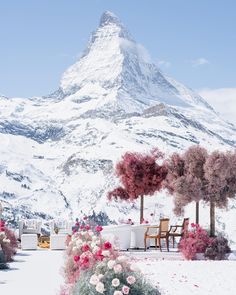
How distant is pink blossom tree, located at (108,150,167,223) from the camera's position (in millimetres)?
22188

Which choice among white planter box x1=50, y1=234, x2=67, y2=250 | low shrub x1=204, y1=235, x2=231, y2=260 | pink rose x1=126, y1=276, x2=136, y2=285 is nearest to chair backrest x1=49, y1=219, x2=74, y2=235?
white planter box x1=50, y1=234, x2=67, y2=250

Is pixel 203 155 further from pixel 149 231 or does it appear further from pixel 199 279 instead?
pixel 199 279

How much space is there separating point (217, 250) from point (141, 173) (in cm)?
783

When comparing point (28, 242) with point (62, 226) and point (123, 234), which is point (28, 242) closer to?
point (123, 234)

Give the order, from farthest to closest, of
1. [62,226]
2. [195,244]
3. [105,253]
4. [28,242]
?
1. [62,226]
2. [28,242]
3. [195,244]
4. [105,253]

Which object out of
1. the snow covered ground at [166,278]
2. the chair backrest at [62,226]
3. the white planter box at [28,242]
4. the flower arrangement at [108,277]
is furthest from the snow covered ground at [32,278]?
the chair backrest at [62,226]

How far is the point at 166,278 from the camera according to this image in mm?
10562

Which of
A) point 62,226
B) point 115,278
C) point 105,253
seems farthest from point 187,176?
point 115,278

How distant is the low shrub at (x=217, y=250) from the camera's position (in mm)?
14672

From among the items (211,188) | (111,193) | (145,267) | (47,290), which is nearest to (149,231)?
(211,188)

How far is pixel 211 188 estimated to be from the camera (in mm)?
17844

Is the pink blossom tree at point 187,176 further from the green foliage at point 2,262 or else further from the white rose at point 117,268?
the white rose at point 117,268

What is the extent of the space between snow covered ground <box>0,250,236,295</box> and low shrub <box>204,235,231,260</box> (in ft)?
5.20

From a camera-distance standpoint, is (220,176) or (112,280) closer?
(112,280)
